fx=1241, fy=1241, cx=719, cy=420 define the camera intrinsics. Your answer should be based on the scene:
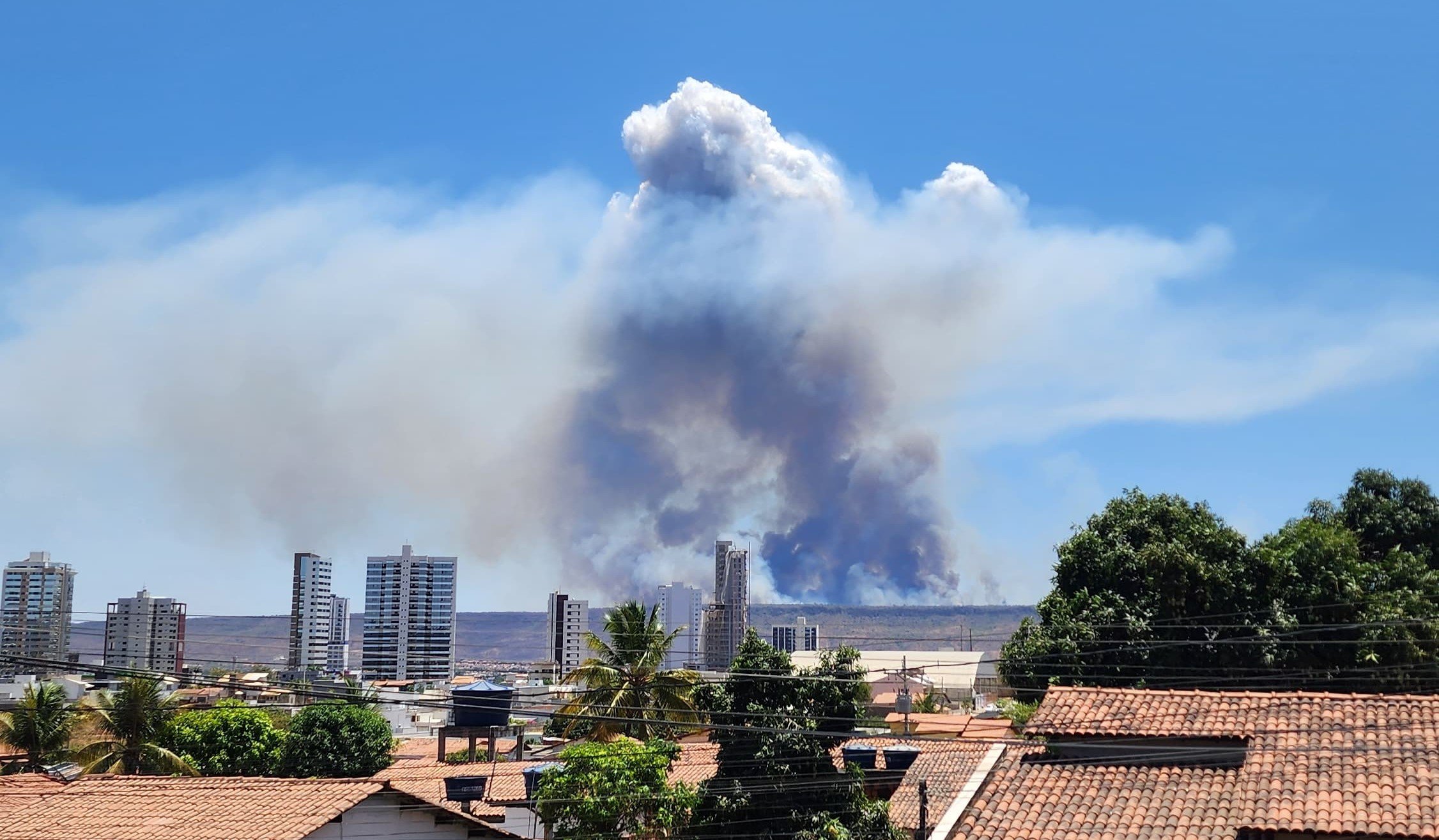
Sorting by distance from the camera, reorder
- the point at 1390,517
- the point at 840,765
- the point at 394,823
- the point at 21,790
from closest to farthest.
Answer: the point at 394,823, the point at 21,790, the point at 840,765, the point at 1390,517

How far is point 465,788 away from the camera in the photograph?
116 ft

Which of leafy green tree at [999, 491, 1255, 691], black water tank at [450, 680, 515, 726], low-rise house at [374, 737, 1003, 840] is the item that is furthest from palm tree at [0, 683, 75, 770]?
leafy green tree at [999, 491, 1255, 691]

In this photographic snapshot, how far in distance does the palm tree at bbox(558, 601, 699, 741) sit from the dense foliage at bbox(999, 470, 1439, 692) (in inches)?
470

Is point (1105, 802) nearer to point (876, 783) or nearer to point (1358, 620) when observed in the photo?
point (876, 783)

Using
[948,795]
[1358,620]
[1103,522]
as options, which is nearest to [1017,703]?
[1103,522]

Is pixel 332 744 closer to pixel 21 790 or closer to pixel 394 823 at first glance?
pixel 21 790

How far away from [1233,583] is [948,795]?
1566 centimetres

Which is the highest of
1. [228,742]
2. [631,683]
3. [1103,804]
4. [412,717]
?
[631,683]

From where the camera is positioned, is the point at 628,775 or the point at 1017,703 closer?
the point at 628,775

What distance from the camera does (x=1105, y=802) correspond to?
69.4 feet

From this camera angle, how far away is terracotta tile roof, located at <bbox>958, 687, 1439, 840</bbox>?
19.1 m

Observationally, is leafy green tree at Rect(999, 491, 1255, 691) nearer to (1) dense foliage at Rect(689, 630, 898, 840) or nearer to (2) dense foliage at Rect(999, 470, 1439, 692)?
(2) dense foliage at Rect(999, 470, 1439, 692)

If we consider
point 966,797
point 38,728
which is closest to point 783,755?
point 966,797

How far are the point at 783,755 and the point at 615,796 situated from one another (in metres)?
6.62
